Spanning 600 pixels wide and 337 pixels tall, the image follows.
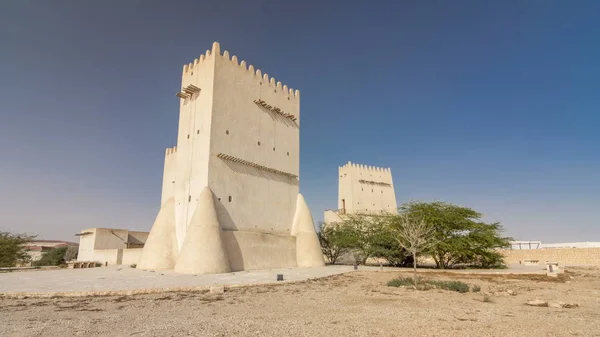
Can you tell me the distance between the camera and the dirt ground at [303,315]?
5934mm

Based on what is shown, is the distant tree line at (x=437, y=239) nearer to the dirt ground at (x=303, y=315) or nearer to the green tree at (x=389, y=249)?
the green tree at (x=389, y=249)

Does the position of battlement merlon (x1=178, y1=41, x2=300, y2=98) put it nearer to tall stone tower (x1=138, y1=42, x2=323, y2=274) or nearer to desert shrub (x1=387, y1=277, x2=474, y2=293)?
tall stone tower (x1=138, y1=42, x2=323, y2=274)

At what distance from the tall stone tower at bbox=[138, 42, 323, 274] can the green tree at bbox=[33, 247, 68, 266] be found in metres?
26.1

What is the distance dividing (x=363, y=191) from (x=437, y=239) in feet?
63.3

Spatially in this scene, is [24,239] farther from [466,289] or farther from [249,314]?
[466,289]

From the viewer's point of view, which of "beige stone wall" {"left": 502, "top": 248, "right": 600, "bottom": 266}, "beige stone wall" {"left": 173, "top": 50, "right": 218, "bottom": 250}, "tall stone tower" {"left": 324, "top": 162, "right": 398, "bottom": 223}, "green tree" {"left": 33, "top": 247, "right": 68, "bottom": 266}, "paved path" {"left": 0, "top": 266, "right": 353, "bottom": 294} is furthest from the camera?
"tall stone tower" {"left": 324, "top": 162, "right": 398, "bottom": 223}

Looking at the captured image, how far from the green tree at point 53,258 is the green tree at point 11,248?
592 inches

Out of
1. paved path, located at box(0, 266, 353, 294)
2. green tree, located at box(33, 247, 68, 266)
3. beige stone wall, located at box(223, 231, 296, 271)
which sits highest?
beige stone wall, located at box(223, 231, 296, 271)

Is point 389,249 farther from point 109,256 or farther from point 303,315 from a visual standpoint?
point 109,256

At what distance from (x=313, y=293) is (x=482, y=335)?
6.00 metres

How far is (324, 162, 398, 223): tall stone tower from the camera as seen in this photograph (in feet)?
132

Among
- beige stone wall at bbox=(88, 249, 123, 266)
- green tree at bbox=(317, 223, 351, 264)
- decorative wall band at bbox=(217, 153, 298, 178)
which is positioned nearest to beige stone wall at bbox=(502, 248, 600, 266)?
green tree at bbox=(317, 223, 351, 264)

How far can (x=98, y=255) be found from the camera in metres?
29.0

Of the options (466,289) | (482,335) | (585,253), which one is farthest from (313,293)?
(585,253)
